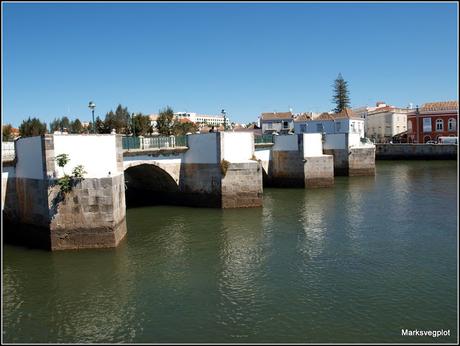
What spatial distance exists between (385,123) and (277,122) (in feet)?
76.6

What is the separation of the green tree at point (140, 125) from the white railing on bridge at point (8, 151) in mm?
32954

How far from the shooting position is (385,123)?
276ft

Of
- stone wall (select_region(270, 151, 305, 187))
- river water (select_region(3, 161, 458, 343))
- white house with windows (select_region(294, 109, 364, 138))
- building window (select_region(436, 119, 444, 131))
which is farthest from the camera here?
building window (select_region(436, 119, 444, 131))

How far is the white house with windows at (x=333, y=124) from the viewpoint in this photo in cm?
6456

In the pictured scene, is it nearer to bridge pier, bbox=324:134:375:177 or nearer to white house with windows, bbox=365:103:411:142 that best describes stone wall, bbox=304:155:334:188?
bridge pier, bbox=324:134:375:177

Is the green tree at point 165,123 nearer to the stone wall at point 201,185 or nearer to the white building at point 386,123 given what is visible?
the stone wall at point 201,185

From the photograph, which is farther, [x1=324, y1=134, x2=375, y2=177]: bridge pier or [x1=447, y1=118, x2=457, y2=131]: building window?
[x1=447, y1=118, x2=457, y2=131]: building window

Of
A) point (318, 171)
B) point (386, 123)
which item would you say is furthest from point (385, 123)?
point (318, 171)

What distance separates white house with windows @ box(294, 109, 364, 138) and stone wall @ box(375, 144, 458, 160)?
4.88 metres

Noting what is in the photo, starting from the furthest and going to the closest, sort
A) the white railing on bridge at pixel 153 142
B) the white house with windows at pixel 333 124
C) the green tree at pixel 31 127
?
the white house with windows at pixel 333 124
the green tree at pixel 31 127
the white railing on bridge at pixel 153 142

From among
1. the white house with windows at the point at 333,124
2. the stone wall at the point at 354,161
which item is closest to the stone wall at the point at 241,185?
the stone wall at the point at 354,161

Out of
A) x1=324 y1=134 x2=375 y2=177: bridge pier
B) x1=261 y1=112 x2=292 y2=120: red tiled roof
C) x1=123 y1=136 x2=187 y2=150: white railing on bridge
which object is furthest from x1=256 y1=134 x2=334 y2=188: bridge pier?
x1=261 y1=112 x2=292 y2=120: red tiled roof

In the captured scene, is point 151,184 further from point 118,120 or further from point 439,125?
point 439,125

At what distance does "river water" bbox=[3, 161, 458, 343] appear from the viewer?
11.1 metres
